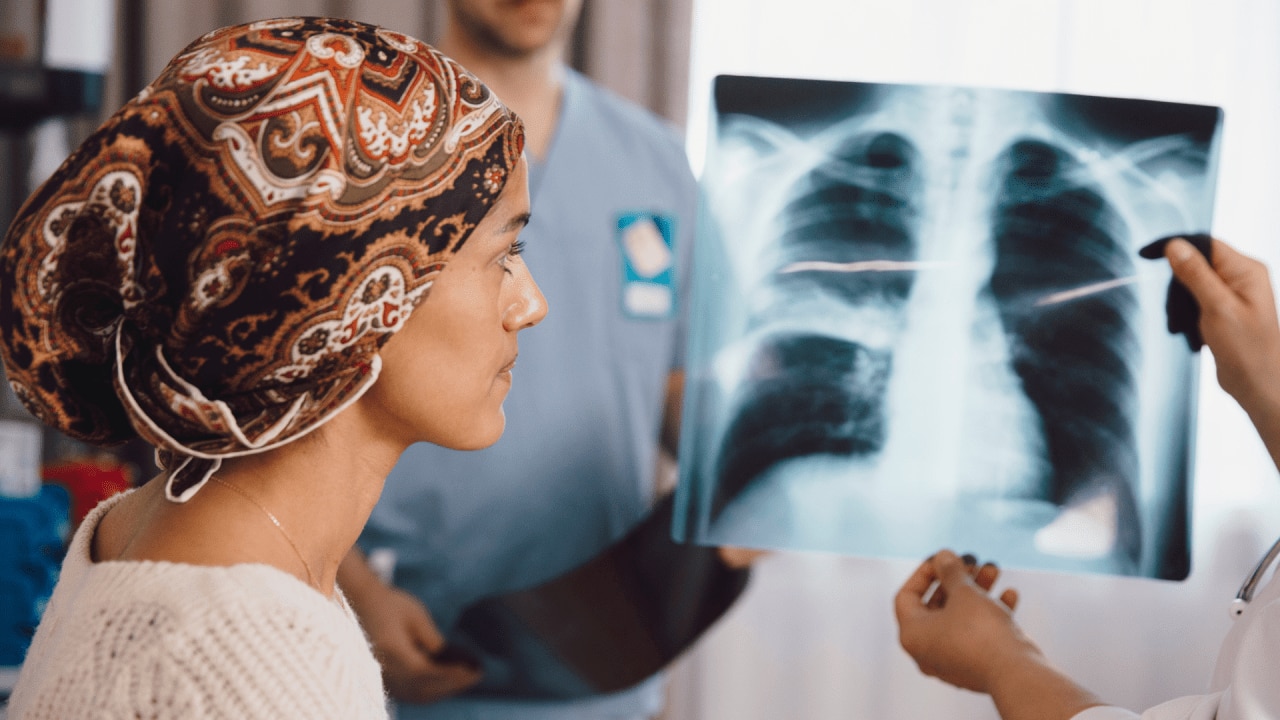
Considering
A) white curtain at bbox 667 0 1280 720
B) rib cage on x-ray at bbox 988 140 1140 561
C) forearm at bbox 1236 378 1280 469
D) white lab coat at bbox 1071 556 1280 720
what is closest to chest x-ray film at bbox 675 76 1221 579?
rib cage on x-ray at bbox 988 140 1140 561

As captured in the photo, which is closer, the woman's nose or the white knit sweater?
the white knit sweater

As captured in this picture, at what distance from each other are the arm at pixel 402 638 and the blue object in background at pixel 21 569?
15.8 inches

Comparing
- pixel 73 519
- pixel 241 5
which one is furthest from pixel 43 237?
pixel 241 5

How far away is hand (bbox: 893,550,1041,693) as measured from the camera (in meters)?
0.99

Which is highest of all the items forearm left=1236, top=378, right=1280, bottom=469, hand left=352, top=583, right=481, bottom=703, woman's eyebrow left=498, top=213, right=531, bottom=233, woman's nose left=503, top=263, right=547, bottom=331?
woman's eyebrow left=498, top=213, right=531, bottom=233

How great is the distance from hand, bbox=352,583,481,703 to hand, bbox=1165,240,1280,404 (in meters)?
1.19

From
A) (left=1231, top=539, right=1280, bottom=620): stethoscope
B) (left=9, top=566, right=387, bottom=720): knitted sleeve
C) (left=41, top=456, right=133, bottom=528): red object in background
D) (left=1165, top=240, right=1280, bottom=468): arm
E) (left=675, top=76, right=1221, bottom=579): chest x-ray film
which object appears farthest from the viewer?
(left=41, top=456, right=133, bottom=528): red object in background

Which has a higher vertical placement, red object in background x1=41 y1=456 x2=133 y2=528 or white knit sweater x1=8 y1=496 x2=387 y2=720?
white knit sweater x1=8 y1=496 x2=387 y2=720

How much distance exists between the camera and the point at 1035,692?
91 cm

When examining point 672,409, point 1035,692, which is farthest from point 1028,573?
point 1035,692

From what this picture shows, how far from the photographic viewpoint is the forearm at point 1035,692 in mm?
888

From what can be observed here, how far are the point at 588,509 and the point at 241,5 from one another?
108 centimetres

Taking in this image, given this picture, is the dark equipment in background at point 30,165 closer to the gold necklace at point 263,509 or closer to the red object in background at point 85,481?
the red object in background at point 85,481

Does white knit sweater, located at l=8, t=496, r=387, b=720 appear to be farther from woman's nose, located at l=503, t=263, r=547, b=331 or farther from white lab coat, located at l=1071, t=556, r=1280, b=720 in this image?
white lab coat, located at l=1071, t=556, r=1280, b=720
